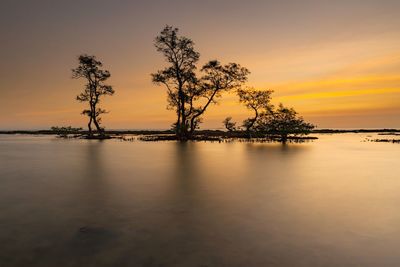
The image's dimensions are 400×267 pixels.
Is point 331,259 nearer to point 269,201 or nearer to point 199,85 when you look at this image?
point 269,201

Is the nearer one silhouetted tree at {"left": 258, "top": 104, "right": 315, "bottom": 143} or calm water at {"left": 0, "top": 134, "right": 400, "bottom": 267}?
calm water at {"left": 0, "top": 134, "right": 400, "bottom": 267}

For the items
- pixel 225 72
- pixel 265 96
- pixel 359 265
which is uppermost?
pixel 225 72

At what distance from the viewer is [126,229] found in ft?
22.4

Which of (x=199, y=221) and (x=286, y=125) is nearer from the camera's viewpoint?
(x=199, y=221)

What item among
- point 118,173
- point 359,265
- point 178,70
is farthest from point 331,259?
point 178,70

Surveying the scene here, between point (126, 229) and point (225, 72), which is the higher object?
point (225, 72)

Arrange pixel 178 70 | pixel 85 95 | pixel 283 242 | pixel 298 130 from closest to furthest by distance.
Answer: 1. pixel 283 242
2. pixel 298 130
3. pixel 178 70
4. pixel 85 95

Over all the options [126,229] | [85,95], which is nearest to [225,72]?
[85,95]

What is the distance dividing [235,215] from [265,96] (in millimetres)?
46388

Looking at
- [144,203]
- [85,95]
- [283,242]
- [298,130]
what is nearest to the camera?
[283,242]

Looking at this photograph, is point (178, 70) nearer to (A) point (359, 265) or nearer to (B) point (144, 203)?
(B) point (144, 203)

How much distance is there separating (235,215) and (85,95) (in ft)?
182

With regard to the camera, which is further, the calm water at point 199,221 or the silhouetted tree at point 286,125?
the silhouetted tree at point 286,125

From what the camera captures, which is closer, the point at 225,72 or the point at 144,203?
the point at 144,203
